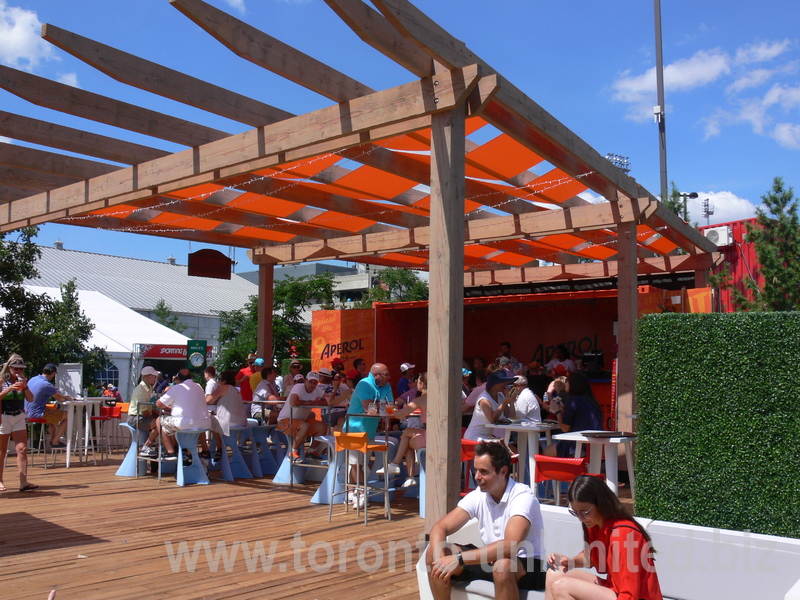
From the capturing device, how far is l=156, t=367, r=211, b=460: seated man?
793cm

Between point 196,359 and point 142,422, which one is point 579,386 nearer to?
point 142,422

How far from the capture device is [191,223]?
9312mm

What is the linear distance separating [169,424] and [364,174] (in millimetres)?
3450

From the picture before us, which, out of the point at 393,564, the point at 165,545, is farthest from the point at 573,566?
the point at 165,545

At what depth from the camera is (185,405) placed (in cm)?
793

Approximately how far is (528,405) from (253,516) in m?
2.62

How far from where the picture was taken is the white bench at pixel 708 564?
138 inches

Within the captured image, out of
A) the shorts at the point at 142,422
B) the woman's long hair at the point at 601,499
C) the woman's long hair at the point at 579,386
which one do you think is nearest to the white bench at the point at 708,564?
the woman's long hair at the point at 601,499

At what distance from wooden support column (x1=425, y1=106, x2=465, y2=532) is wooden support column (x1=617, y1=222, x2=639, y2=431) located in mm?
3470

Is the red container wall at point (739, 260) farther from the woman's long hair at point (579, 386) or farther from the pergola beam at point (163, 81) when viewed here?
the pergola beam at point (163, 81)

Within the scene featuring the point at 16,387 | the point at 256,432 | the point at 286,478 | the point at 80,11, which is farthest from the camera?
the point at 256,432

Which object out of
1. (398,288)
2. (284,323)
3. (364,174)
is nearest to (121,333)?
(284,323)

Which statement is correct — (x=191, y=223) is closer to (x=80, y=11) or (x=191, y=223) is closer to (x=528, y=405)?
(x=80, y=11)

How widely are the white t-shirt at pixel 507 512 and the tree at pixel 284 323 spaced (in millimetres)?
13953
